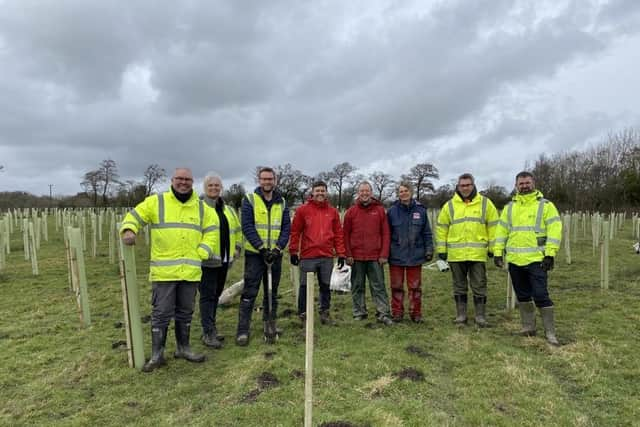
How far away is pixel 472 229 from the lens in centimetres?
569

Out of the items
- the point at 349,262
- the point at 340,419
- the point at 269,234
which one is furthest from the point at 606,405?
the point at 269,234

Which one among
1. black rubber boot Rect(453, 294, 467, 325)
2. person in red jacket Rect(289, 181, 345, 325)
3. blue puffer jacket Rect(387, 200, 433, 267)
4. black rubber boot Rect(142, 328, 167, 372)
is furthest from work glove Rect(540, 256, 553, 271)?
black rubber boot Rect(142, 328, 167, 372)

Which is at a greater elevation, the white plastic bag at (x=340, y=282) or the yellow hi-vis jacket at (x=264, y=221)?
the yellow hi-vis jacket at (x=264, y=221)

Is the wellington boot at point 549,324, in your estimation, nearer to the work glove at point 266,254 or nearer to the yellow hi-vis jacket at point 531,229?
the yellow hi-vis jacket at point 531,229

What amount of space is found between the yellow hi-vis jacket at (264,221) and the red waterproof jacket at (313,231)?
1.52 ft

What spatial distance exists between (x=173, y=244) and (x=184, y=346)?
1270 mm

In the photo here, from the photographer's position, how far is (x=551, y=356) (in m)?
4.62

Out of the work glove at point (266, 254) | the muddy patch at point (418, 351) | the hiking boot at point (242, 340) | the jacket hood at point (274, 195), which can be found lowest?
the muddy patch at point (418, 351)

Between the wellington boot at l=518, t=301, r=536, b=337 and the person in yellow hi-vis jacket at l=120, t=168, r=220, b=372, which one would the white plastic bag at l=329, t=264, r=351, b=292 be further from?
the person in yellow hi-vis jacket at l=120, t=168, r=220, b=372

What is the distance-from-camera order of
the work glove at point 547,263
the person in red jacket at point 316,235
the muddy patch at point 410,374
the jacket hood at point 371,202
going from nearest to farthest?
the muddy patch at point 410,374 < the work glove at point 547,263 < the person in red jacket at point 316,235 < the jacket hood at point 371,202

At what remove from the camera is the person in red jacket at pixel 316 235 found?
18.3ft

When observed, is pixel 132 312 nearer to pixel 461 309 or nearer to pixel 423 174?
pixel 461 309

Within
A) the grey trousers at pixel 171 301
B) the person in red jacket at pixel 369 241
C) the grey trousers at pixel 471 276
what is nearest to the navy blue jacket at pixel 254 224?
the grey trousers at pixel 171 301

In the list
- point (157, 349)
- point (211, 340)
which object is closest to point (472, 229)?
point (211, 340)
